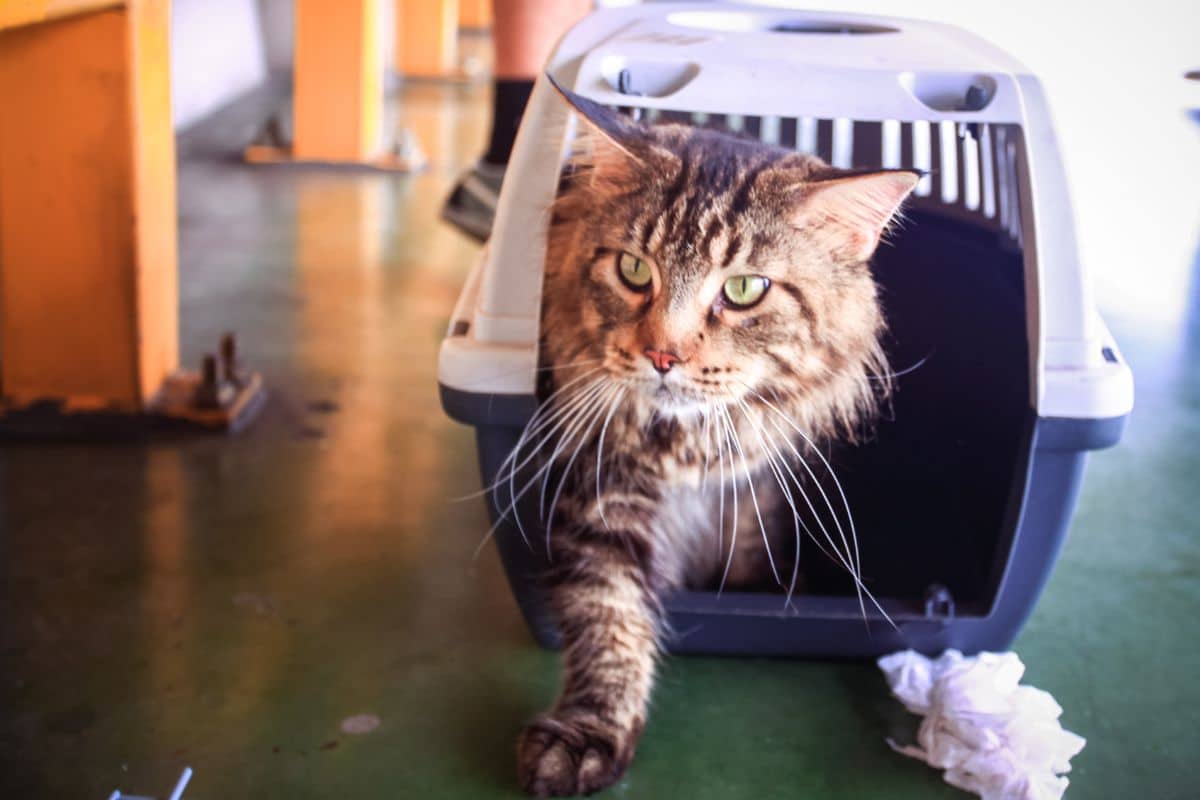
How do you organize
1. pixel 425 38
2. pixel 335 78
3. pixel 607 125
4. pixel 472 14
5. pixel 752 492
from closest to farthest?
pixel 607 125 → pixel 752 492 → pixel 335 78 → pixel 425 38 → pixel 472 14

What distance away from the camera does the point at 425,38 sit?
642cm

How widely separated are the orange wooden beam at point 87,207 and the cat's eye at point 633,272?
1.00 m

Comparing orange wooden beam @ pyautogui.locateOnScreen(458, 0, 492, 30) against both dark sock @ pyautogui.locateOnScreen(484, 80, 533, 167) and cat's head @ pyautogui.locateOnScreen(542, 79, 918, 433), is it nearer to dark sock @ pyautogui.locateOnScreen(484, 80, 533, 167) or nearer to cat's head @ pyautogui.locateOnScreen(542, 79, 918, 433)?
dark sock @ pyautogui.locateOnScreen(484, 80, 533, 167)

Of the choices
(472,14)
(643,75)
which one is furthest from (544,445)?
(472,14)

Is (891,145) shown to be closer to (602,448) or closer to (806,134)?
(806,134)

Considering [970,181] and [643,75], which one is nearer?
[643,75]

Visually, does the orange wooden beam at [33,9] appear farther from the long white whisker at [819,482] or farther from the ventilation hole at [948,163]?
the ventilation hole at [948,163]

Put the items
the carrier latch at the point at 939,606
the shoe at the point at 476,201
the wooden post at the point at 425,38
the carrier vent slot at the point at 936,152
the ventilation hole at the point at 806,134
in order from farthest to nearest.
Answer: the wooden post at the point at 425,38
the shoe at the point at 476,201
the ventilation hole at the point at 806,134
the carrier vent slot at the point at 936,152
the carrier latch at the point at 939,606

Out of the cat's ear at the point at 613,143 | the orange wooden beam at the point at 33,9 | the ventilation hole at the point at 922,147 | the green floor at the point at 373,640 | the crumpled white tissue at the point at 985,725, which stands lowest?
the green floor at the point at 373,640

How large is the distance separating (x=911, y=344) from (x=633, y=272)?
44cm

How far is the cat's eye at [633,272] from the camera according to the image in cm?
121

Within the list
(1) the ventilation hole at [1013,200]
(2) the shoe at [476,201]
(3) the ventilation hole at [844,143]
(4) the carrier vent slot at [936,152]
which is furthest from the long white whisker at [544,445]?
(2) the shoe at [476,201]

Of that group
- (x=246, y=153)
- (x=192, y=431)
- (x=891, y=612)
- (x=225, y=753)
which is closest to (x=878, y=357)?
(x=891, y=612)

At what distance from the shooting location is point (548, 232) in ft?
4.28
